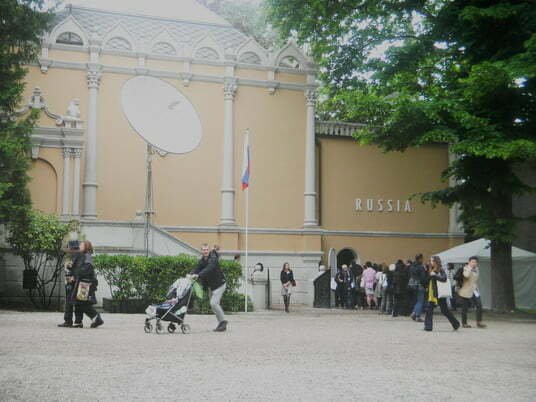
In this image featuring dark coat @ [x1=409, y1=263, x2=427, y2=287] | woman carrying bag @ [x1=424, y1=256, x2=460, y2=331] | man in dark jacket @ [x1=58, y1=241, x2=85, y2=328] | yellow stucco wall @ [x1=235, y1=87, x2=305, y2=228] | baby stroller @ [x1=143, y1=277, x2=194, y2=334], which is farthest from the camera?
yellow stucco wall @ [x1=235, y1=87, x2=305, y2=228]

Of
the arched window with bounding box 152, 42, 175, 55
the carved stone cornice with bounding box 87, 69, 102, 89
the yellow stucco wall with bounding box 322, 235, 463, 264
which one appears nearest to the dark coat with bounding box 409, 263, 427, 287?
the yellow stucco wall with bounding box 322, 235, 463, 264

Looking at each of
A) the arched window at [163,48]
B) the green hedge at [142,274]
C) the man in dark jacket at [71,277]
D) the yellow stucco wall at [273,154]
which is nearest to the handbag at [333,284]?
the yellow stucco wall at [273,154]

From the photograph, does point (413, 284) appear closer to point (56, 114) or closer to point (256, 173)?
point (256, 173)

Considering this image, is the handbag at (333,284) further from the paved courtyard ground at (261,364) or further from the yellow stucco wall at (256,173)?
the paved courtyard ground at (261,364)

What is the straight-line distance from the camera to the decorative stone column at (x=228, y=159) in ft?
94.4

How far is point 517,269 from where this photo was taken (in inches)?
1051

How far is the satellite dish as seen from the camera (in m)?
20.7

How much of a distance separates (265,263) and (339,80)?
7558mm

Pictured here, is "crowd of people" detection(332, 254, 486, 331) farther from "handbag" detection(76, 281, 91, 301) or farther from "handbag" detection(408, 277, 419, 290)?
"handbag" detection(76, 281, 91, 301)

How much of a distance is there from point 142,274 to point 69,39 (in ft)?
37.6

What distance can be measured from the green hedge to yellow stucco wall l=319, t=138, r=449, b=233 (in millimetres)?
11523

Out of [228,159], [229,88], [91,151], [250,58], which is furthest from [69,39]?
[228,159]

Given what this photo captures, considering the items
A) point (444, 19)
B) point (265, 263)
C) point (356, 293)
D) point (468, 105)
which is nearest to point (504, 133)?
point (468, 105)

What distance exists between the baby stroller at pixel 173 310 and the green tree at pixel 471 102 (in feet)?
30.8
